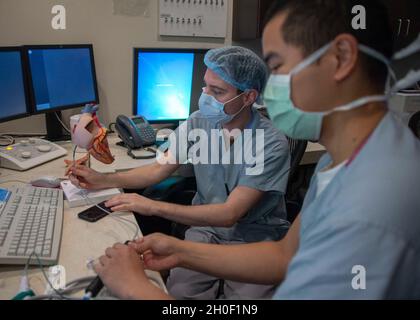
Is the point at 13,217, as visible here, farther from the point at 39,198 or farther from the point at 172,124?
the point at 172,124

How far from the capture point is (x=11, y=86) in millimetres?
1755

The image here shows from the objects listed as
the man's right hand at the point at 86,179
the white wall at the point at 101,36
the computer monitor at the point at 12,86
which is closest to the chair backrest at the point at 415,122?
the white wall at the point at 101,36

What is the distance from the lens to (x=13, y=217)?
1099 mm

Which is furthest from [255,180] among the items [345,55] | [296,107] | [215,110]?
[345,55]

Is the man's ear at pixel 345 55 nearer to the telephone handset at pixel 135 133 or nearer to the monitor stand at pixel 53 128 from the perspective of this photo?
the telephone handset at pixel 135 133

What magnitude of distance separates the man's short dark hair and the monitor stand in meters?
1.59

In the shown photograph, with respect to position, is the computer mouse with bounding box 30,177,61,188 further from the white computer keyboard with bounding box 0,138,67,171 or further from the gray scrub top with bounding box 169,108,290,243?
the gray scrub top with bounding box 169,108,290,243

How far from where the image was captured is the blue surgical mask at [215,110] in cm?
148

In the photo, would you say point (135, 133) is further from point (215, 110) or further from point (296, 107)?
point (296, 107)

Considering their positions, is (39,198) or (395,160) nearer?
(395,160)

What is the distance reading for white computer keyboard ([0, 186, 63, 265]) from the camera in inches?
37.6

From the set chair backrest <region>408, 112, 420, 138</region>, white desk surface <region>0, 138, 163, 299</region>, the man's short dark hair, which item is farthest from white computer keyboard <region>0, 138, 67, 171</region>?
chair backrest <region>408, 112, 420, 138</region>
